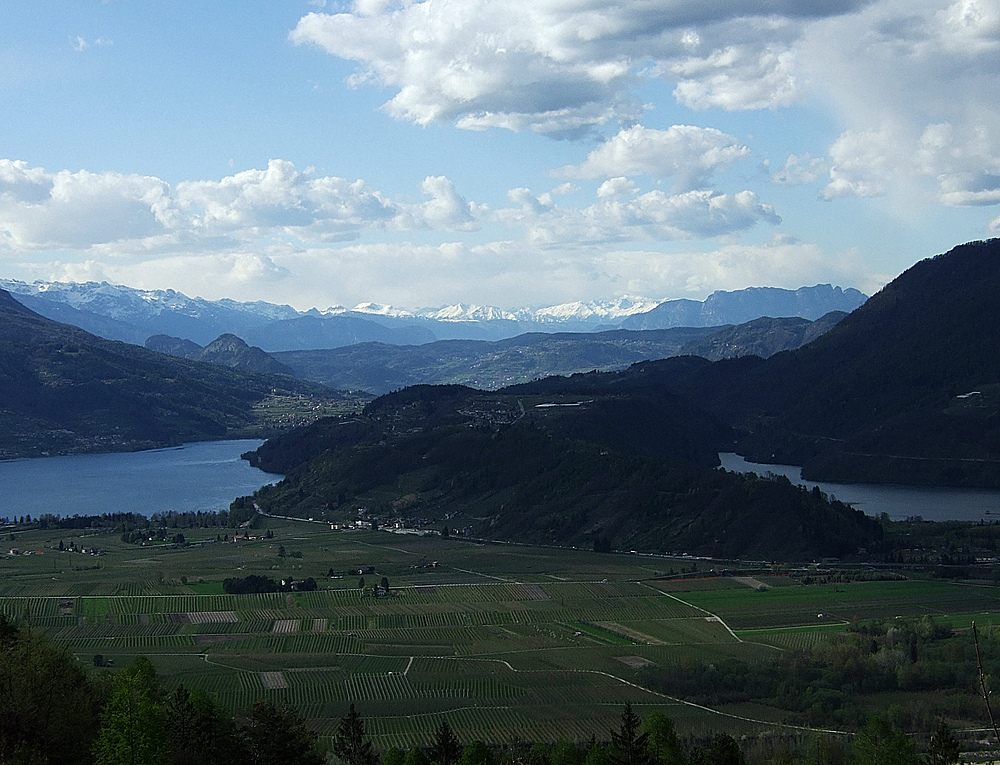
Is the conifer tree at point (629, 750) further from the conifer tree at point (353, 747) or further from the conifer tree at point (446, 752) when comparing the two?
the conifer tree at point (353, 747)

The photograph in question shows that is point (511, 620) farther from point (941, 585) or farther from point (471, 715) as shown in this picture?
point (941, 585)

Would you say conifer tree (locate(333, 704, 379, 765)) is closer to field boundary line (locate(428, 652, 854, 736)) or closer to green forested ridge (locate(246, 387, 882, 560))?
field boundary line (locate(428, 652, 854, 736))

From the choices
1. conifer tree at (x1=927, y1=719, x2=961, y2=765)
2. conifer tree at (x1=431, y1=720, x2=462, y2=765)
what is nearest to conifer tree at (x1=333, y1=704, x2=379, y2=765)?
conifer tree at (x1=431, y1=720, x2=462, y2=765)

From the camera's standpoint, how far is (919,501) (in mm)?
167375

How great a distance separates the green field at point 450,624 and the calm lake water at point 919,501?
47191 mm

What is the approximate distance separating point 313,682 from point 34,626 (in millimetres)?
29445

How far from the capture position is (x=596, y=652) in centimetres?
8688

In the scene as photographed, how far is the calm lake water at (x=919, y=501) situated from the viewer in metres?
153

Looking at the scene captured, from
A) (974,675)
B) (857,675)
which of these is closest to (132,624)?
(857,675)

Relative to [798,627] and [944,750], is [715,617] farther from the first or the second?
[944,750]

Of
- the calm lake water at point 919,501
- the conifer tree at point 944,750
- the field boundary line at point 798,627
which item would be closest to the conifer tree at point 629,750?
the conifer tree at point 944,750

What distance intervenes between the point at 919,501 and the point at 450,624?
318 feet

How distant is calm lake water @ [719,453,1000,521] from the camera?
501 ft

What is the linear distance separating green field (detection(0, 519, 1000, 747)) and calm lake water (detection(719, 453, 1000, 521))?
4719 cm
